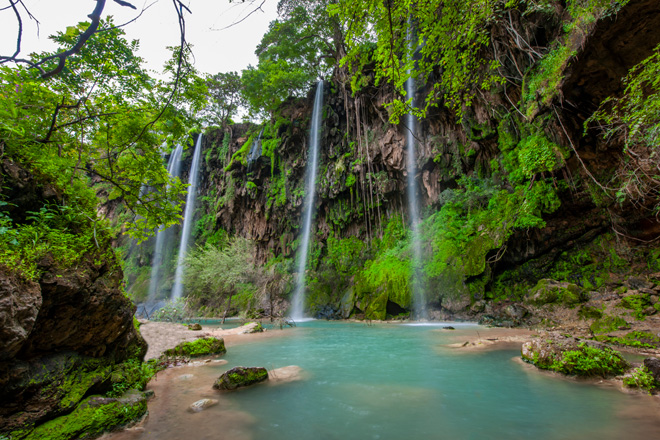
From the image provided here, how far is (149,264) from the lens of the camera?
91.0ft

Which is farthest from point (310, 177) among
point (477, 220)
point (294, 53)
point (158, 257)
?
point (158, 257)

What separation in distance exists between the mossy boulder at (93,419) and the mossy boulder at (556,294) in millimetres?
10855

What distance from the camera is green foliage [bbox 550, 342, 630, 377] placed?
4.04m

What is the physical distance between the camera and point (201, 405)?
3.45 meters

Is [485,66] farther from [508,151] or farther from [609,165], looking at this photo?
[609,165]

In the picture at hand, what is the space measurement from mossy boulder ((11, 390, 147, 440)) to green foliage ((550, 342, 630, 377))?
5.91 m

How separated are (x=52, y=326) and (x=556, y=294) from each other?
11.8 metres

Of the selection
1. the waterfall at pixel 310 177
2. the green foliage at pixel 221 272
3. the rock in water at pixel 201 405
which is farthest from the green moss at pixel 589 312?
the green foliage at pixel 221 272

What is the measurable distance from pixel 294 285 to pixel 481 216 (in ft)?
41.5

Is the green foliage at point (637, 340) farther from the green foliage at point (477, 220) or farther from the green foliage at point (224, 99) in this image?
the green foliage at point (224, 99)

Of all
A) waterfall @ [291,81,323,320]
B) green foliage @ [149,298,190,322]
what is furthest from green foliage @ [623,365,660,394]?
waterfall @ [291,81,323,320]

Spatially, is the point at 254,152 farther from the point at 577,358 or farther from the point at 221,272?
the point at 577,358

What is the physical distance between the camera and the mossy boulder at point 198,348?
6.20 meters

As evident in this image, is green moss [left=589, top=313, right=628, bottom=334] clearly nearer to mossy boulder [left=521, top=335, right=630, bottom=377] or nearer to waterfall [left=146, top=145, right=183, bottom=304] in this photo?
mossy boulder [left=521, top=335, right=630, bottom=377]
